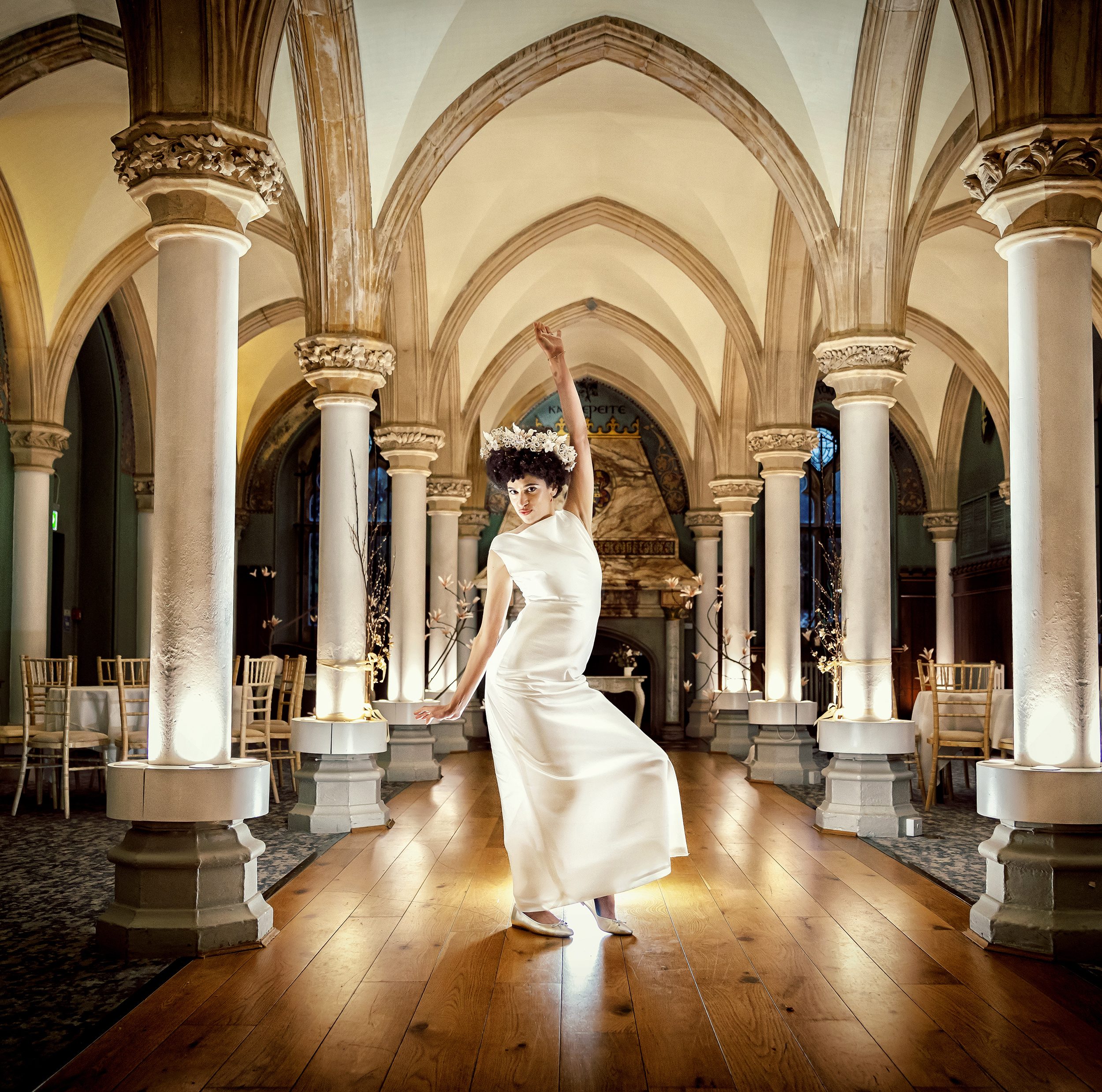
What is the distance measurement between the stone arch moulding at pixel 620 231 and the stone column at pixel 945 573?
6.82m

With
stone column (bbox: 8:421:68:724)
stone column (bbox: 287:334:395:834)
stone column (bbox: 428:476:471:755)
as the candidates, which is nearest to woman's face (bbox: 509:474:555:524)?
stone column (bbox: 287:334:395:834)

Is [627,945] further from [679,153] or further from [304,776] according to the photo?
[679,153]

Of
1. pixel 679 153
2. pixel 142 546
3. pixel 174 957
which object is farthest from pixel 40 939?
pixel 142 546

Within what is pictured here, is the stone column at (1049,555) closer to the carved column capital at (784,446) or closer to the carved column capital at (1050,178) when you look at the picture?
the carved column capital at (1050,178)

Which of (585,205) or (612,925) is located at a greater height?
(585,205)

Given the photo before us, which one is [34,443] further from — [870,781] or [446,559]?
[870,781]

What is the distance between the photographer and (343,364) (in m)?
7.31

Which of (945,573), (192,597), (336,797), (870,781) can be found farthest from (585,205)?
(945,573)

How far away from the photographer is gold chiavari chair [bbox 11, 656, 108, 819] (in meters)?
7.53

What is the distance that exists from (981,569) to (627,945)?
1350cm

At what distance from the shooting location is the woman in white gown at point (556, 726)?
395cm

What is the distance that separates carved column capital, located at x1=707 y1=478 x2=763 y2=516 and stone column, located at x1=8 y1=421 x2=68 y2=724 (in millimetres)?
7066

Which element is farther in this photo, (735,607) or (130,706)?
(735,607)

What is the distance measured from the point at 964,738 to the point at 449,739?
21.9 feet
